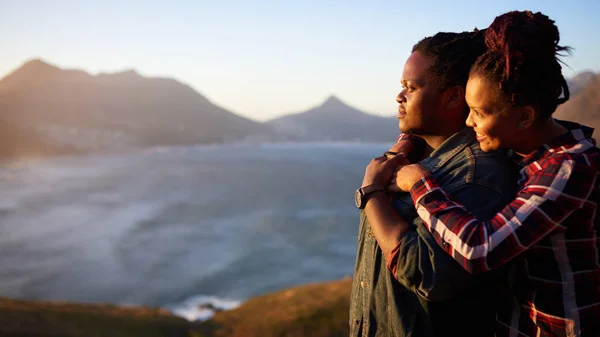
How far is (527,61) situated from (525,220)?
695 mm

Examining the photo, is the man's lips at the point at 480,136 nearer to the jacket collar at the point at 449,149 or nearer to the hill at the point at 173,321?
the jacket collar at the point at 449,149

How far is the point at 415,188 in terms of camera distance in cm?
228

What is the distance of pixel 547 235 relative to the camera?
77.8 inches

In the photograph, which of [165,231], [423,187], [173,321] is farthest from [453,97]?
[165,231]

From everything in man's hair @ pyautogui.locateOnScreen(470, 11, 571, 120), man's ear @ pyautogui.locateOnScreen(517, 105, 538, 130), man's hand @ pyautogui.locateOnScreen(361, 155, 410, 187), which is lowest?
man's hand @ pyautogui.locateOnScreen(361, 155, 410, 187)

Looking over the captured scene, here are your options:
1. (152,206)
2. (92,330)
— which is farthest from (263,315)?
(152,206)

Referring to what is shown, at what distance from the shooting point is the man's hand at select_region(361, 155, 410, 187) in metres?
2.59

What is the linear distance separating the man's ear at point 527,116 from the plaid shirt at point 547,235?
0.12m

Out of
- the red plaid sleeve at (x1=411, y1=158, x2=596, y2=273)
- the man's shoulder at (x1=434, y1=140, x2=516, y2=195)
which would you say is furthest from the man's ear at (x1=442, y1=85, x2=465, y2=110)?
the red plaid sleeve at (x1=411, y1=158, x2=596, y2=273)

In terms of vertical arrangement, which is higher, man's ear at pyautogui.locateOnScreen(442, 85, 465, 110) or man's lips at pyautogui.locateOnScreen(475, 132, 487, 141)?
man's ear at pyautogui.locateOnScreen(442, 85, 465, 110)

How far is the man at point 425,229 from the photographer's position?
216 cm

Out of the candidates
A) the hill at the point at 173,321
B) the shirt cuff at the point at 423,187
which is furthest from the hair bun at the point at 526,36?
the hill at the point at 173,321

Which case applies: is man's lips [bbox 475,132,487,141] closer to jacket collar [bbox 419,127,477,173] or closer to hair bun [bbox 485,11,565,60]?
jacket collar [bbox 419,127,477,173]

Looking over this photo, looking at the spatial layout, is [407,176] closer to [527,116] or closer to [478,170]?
[478,170]
